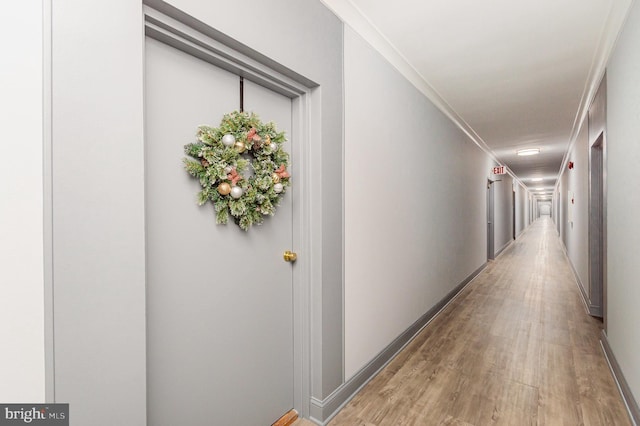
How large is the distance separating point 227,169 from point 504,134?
18.9 ft

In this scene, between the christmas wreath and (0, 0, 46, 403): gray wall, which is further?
the christmas wreath

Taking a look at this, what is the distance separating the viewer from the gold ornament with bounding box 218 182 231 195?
1.33m

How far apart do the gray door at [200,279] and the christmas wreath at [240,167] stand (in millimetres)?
64

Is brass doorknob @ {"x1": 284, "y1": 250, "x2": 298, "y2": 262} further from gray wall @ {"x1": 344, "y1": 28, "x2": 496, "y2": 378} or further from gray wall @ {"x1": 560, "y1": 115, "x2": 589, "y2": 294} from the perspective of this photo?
gray wall @ {"x1": 560, "y1": 115, "x2": 589, "y2": 294}

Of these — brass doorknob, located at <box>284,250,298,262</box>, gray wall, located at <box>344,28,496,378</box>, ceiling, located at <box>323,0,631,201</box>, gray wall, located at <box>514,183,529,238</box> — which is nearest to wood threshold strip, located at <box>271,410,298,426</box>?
gray wall, located at <box>344,28,496,378</box>

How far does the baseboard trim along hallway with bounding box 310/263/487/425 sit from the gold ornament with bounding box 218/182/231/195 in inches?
54.9

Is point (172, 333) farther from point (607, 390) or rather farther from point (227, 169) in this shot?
point (607, 390)

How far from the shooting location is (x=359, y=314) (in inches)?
86.6

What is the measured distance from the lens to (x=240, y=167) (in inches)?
53.7

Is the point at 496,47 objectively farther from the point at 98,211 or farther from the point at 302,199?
the point at 98,211

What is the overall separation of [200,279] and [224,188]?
429 mm

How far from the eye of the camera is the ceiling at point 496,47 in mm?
2047

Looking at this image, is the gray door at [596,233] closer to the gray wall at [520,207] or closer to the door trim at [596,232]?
the door trim at [596,232]

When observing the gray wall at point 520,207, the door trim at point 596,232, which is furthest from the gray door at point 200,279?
the gray wall at point 520,207
